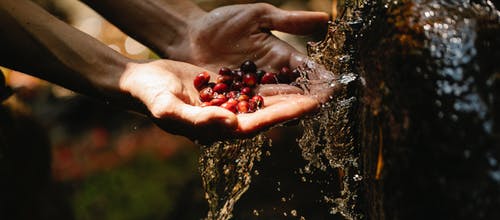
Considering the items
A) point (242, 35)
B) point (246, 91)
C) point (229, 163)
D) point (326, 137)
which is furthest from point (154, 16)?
point (326, 137)

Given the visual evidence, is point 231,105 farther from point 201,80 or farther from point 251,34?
point 251,34

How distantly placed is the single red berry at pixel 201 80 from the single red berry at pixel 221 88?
5 cm

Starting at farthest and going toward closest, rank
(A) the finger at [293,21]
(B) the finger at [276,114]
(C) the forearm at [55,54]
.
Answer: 1. (A) the finger at [293,21]
2. (C) the forearm at [55,54]
3. (B) the finger at [276,114]

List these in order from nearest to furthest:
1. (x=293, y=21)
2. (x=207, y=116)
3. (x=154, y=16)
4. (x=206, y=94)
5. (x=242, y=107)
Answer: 1. (x=207, y=116)
2. (x=242, y=107)
3. (x=206, y=94)
4. (x=293, y=21)
5. (x=154, y=16)

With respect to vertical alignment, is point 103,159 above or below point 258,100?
below

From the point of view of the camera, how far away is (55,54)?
2.19 metres

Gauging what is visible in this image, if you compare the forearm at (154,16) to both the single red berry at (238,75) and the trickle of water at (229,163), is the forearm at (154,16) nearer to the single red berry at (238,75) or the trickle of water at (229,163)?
the single red berry at (238,75)

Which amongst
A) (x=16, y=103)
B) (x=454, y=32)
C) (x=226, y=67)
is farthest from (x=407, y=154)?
(x=16, y=103)

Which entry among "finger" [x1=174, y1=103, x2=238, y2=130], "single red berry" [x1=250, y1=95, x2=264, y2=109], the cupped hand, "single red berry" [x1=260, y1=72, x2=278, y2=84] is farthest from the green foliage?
"finger" [x1=174, y1=103, x2=238, y2=130]

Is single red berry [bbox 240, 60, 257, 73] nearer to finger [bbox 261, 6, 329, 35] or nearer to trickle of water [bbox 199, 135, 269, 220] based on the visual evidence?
finger [bbox 261, 6, 329, 35]

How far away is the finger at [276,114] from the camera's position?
5.59 ft

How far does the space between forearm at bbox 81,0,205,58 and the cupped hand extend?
23 cm

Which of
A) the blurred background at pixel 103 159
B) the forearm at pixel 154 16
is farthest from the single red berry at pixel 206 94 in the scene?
the blurred background at pixel 103 159

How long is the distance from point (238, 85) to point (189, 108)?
605 millimetres
